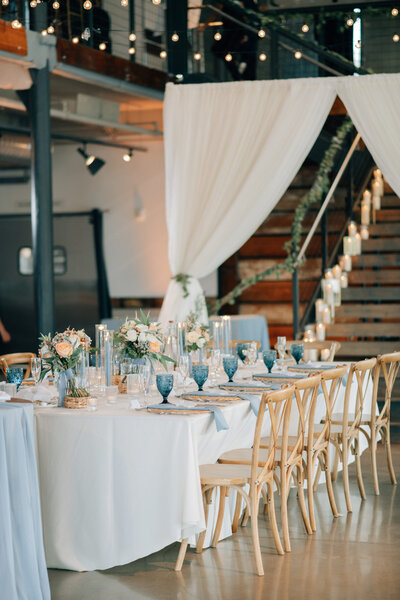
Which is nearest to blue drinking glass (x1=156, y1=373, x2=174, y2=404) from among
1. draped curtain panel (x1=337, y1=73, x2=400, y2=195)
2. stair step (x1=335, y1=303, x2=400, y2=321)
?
draped curtain panel (x1=337, y1=73, x2=400, y2=195)

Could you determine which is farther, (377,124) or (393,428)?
(393,428)

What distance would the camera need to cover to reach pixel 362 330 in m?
9.92

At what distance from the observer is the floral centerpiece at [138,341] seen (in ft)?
16.1

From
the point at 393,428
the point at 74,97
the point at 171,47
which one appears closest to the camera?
the point at 393,428

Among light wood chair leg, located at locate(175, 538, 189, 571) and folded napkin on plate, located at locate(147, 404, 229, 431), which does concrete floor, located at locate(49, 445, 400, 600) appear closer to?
light wood chair leg, located at locate(175, 538, 189, 571)

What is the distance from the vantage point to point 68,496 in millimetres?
4227

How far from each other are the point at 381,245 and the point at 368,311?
118 cm

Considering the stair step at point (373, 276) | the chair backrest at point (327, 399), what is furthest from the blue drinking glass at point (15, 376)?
the stair step at point (373, 276)

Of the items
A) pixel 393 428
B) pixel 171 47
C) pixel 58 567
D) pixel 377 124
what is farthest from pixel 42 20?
pixel 58 567

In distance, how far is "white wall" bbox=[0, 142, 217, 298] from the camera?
42.2ft

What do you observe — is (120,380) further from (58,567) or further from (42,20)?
(42,20)

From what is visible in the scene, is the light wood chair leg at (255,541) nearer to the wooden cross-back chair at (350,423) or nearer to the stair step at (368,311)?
the wooden cross-back chair at (350,423)

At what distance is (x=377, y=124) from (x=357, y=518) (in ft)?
11.8

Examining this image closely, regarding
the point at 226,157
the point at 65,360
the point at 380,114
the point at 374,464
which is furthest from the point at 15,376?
the point at 380,114
